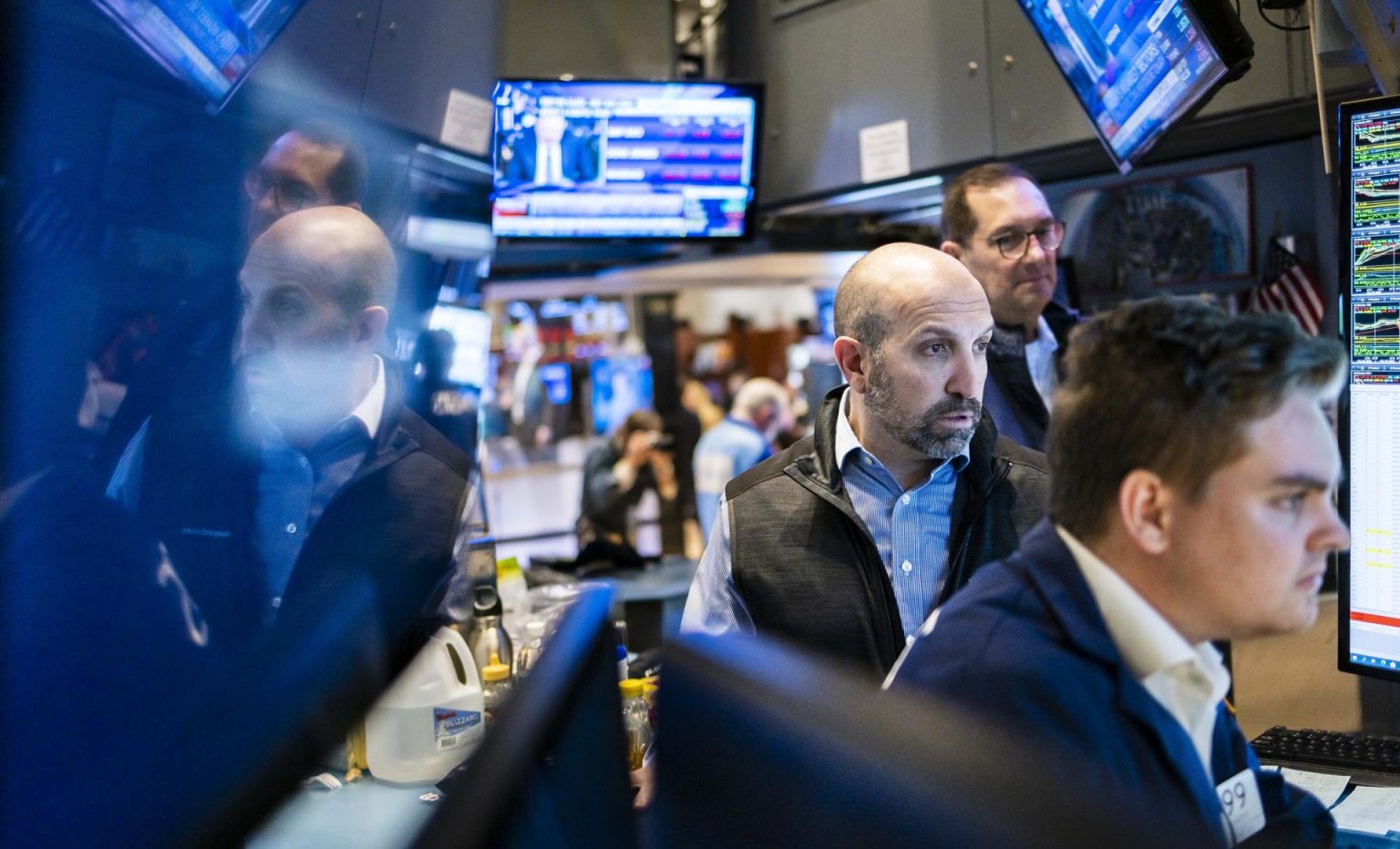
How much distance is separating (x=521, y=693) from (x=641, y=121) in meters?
3.99

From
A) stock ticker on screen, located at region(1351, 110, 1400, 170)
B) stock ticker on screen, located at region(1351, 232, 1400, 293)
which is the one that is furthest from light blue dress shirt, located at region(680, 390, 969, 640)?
stock ticker on screen, located at region(1351, 110, 1400, 170)

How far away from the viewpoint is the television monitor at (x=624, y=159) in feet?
13.9

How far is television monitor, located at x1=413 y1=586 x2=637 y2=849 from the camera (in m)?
0.45

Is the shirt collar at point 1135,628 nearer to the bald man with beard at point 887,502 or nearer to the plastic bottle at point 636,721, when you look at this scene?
the bald man with beard at point 887,502

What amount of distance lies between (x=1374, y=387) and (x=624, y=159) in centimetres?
288

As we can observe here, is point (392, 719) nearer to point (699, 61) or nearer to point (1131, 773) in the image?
point (1131, 773)

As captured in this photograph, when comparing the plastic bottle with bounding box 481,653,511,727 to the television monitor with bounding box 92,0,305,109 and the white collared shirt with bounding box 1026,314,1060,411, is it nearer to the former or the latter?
the white collared shirt with bounding box 1026,314,1060,411

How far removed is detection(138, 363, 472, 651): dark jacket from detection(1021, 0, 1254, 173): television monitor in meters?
1.98

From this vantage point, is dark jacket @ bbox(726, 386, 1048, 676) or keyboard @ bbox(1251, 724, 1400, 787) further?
dark jacket @ bbox(726, 386, 1048, 676)

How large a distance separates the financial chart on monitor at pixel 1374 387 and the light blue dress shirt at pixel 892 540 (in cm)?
70

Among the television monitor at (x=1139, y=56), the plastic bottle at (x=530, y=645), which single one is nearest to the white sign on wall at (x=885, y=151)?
the television monitor at (x=1139, y=56)

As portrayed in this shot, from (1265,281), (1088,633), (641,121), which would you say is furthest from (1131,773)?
(641,121)

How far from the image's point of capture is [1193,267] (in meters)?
4.08

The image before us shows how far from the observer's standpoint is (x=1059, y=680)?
125cm
